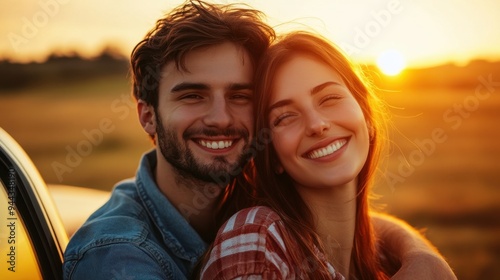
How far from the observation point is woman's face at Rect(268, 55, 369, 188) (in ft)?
9.00

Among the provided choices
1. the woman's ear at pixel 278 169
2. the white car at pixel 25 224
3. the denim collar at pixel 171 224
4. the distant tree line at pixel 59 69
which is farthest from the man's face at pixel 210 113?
the distant tree line at pixel 59 69

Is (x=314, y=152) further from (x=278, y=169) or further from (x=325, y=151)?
(x=278, y=169)

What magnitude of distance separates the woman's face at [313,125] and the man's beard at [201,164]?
44 cm

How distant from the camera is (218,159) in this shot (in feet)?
10.6

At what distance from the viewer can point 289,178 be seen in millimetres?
2969

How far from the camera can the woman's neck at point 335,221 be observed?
2.89 meters

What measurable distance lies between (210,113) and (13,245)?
1.21 m

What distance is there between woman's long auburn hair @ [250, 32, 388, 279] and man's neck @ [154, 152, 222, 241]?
40 cm

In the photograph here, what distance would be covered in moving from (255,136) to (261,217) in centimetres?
69

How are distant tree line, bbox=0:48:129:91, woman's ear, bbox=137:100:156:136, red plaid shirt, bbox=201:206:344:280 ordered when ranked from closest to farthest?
red plaid shirt, bbox=201:206:344:280 < woman's ear, bbox=137:100:156:136 < distant tree line, bbox=0:48:129:91

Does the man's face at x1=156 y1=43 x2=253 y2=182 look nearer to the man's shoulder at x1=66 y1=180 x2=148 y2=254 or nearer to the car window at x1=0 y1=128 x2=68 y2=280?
the man's shoulder at x1=66 y1=180 x2=148 y2=254

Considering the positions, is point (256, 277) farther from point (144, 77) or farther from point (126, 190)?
point (144, 77)

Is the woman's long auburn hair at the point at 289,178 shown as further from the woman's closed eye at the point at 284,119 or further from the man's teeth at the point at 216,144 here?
the man's teeth at the point at 216,144

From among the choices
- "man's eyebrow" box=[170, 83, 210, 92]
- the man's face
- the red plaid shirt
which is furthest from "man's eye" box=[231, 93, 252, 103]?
the red plaid shirt
